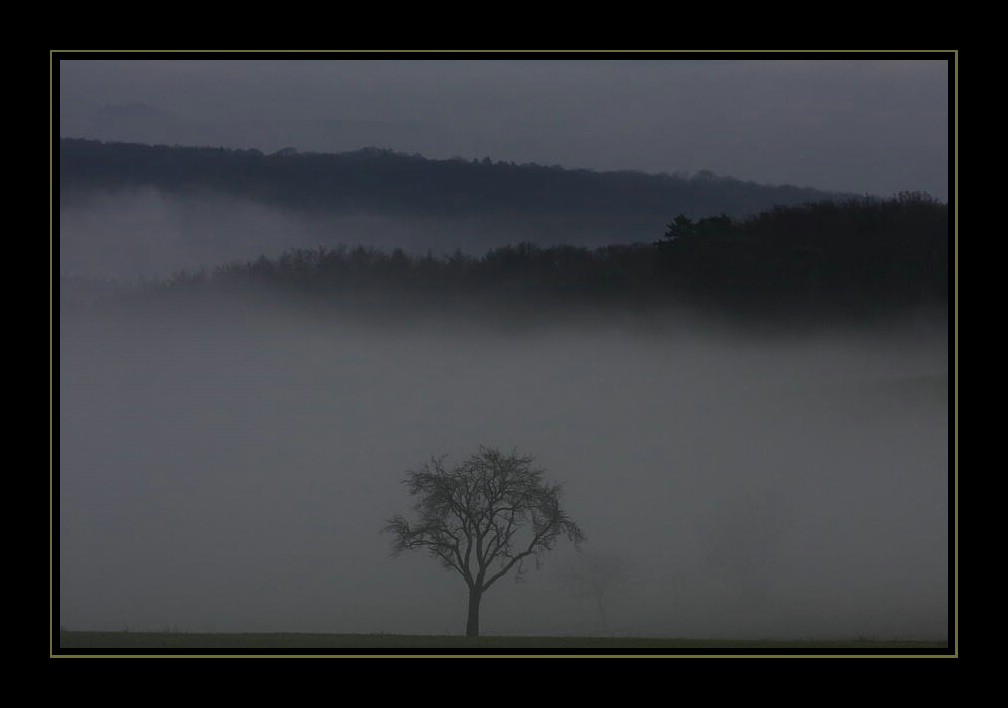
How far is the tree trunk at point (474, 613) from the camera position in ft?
65.1

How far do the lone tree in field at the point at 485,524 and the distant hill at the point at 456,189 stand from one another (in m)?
5.36

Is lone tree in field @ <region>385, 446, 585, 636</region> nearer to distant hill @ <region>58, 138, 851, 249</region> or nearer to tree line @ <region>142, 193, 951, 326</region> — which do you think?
tree line @ <region>142, 193, 951, 326</region>

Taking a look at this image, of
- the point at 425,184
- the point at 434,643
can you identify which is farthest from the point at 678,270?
the point at 434,643

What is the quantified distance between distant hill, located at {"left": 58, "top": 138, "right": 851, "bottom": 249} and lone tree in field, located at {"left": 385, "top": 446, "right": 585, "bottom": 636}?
5.36m

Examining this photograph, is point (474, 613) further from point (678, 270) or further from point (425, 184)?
point (425, 184)

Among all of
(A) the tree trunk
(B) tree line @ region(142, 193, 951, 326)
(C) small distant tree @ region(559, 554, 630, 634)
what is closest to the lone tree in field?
(A) the tree trunk

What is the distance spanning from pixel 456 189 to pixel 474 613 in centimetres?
850

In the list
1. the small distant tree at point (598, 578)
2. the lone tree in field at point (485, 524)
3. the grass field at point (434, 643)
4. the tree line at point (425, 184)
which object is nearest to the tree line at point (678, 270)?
the tree line at point (425, 184)

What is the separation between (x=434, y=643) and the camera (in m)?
18.0

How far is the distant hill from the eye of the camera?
2289 centimetres

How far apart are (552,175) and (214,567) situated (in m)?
9.91

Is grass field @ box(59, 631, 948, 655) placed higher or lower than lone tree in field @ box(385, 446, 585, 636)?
lower

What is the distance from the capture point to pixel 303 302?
22.8 metres
